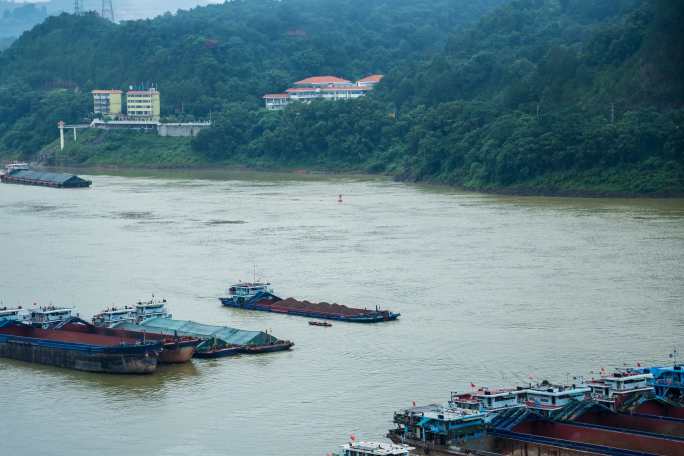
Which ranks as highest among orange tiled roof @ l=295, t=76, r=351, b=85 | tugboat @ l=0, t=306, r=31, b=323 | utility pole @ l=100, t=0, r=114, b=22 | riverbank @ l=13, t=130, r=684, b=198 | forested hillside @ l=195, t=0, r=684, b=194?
utility pole @ l=100, t=0, r=114, b=22

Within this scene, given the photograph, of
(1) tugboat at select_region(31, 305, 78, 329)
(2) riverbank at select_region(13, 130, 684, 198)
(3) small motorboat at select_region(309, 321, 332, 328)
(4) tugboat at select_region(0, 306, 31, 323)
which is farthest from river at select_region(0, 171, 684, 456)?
(4) tugboat at select_region(0, 306, 31, 323)

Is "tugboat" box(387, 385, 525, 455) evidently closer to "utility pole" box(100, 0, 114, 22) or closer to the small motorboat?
the small motorboat

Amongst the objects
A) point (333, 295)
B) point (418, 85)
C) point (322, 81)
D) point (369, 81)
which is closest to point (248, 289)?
point (333, 295)

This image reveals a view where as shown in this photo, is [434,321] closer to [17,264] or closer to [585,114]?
[17,264]

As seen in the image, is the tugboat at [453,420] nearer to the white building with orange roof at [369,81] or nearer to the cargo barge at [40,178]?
the cargo barge at [40,178]

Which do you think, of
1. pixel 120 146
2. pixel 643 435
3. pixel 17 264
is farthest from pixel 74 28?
pixel 643 435

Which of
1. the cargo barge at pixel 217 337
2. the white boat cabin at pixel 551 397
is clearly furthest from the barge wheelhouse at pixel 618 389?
the cargo barge at pixel 217 337

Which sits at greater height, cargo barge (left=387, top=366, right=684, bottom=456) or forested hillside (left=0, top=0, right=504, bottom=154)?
forested hillside (left=0, top=0, right=504, bottom=154)

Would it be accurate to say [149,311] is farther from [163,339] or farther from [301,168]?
[301,168]
